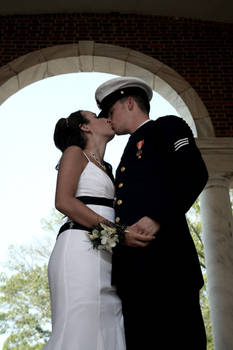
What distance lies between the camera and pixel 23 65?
707 cm

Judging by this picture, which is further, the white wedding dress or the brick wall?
the brick wall

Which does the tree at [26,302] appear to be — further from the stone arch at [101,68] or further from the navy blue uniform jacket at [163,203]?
the navy blue uniform jacket at [163,203]

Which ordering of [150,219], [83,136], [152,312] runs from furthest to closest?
[83,136]
[150,219]
[152,312]

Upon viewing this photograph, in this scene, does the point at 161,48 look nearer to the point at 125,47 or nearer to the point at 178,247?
the point at 125,47

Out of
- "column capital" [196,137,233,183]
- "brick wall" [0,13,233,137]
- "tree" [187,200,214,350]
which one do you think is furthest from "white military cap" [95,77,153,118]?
"tree" [187,200,214,350]

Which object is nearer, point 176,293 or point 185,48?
point 176,293

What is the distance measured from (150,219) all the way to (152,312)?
38 cm

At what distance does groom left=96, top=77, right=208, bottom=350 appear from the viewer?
6.82 feet

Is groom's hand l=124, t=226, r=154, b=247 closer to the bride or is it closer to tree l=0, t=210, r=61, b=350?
the bride

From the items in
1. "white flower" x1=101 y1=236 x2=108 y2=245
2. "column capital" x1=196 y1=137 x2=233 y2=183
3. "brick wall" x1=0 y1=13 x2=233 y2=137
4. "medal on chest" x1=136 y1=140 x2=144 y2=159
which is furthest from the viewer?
"brick wall" x1=0 y1=13 x2=233 y2=137

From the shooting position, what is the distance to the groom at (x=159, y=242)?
208cm

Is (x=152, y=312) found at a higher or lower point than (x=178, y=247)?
lower

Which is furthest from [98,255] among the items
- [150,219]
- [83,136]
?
[83,136]

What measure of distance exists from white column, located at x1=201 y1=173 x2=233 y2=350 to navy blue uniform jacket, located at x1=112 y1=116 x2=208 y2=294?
346cm
